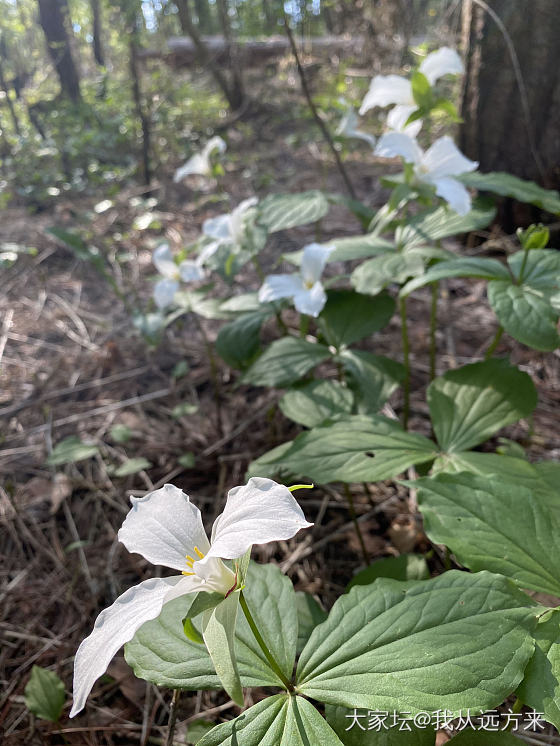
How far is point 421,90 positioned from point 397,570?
1.46 m

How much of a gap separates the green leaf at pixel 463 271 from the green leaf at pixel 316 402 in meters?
0.35

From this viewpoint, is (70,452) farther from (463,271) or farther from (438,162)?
(438,162)

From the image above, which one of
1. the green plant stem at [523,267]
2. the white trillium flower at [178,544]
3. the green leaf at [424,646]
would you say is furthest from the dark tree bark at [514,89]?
the white trillium flower at [178,544]

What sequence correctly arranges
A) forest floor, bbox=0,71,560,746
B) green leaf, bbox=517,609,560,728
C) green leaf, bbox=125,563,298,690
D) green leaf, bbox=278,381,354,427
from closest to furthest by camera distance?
green leaf, bbox=517,609,560,728
green leaf, bbox=125,563,298,690
forest floor, bbox=0,71,560,746
green leaf, bbox=278,381,354,427

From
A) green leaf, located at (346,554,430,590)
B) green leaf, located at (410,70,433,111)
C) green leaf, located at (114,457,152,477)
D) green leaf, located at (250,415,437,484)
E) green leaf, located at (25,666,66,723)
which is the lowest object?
green leaf, located at (25,666,66,723)

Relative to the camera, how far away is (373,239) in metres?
1.75

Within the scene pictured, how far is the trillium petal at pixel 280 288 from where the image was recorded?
A: 64.3 inches

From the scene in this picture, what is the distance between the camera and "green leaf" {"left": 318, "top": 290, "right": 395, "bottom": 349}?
1.69 metres

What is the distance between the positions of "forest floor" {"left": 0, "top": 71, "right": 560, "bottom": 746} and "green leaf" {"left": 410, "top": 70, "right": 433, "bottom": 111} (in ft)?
2.97

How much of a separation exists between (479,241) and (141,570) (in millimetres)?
2220

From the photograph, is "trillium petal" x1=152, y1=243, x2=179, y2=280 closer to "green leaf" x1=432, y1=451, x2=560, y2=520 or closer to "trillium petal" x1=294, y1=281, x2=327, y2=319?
"trillium petal" x1=294, y1=281, x2=327, y2=319

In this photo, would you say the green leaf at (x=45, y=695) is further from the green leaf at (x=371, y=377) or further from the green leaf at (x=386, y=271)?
the green leaf at (x=386, y=271)

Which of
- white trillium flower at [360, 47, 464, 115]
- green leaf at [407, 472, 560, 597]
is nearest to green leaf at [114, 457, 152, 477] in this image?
green leaf at [407, 472, 560, 597]

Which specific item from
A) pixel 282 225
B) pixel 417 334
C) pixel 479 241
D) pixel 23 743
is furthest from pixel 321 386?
pixel 479 241
